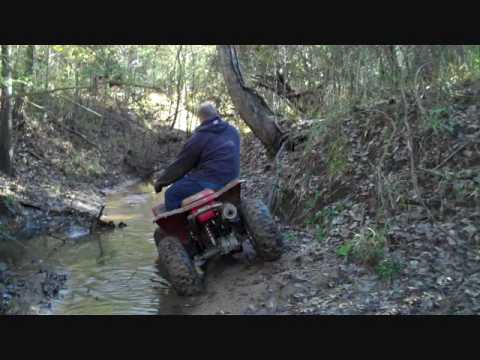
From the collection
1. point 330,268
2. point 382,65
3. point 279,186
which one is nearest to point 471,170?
point 330,268

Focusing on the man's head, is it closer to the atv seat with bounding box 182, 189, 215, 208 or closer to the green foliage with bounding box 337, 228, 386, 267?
the atv seat with bounding box 182, 189, 215, 208

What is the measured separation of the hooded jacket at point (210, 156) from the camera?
6664 millimetres

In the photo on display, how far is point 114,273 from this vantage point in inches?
288

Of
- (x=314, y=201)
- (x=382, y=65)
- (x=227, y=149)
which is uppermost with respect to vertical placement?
(x=382, y=65)

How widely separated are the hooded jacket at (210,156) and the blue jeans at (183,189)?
55 millimetres

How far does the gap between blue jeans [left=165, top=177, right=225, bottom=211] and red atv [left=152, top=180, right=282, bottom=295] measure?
0.21 m

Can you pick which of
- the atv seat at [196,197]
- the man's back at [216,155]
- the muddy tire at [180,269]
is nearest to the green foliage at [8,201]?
the atv seat at [196,197]

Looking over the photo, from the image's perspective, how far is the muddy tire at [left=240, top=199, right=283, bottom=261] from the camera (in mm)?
6219

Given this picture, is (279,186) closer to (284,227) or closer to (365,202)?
(284,227)

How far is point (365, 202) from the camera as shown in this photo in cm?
700

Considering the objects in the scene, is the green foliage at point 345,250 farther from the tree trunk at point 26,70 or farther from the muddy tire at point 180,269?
the tree trunk at point 26,70

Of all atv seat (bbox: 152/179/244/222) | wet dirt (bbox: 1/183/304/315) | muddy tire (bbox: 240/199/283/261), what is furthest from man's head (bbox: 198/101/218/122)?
wet dirt (bbox: 1/183/304/315)

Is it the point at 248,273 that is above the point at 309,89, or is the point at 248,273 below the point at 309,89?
below

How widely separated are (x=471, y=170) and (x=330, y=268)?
2169 mm
